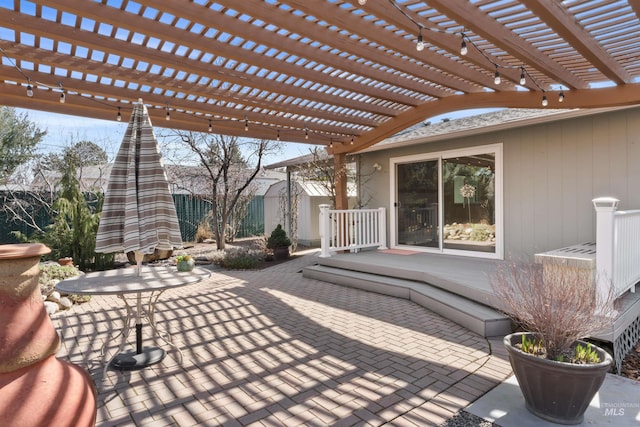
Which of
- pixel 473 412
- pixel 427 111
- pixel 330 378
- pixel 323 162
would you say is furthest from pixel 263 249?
pixel 473 412

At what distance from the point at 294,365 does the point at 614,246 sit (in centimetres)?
310

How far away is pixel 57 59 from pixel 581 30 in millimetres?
5099

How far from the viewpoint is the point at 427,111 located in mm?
5941

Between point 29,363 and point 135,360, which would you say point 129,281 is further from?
point 29,363

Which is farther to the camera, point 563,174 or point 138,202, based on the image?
point 563,174

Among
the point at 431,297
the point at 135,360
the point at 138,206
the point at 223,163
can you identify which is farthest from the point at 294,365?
the point at 223,163

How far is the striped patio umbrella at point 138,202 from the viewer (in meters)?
3.11

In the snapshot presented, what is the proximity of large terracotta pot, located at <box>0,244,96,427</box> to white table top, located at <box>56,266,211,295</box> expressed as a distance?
1.32 metres

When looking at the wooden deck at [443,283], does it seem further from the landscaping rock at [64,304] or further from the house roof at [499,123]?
the landscaping rock at [64,304]

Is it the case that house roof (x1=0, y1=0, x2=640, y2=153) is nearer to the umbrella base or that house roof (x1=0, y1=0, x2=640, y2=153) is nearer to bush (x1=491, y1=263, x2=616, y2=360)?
bush (x1=491, y1=263, x2=616, y2=360)

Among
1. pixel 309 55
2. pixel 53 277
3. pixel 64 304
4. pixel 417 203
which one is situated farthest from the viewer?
pixel 417 203

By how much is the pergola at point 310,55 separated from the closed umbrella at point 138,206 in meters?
0.98

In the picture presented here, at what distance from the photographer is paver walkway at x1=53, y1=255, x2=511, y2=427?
2438mm

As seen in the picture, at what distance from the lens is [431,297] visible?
484 centimetres
